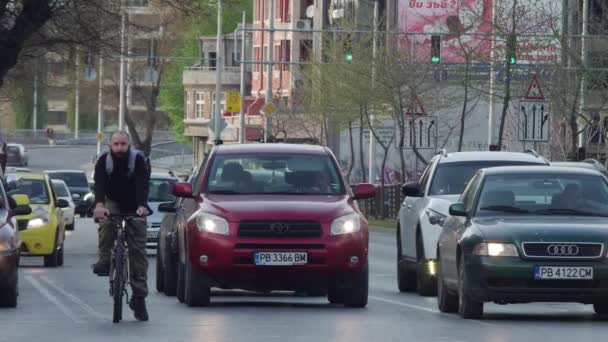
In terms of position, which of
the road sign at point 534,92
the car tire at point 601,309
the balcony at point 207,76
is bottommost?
the car tire at point 601,309

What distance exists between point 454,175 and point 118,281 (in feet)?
25.3

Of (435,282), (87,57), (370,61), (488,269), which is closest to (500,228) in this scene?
(488,269)

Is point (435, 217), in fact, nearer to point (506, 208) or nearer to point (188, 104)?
point (506, 208)

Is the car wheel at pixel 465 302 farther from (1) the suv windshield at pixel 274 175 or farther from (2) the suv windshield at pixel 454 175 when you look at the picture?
(2) the suv windshield at pixel 454 175

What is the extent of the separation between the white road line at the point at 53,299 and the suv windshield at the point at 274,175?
1955 mm

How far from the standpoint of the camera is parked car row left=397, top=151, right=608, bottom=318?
1786 cm

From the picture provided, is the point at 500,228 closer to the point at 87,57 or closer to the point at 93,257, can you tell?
the point at 93,257

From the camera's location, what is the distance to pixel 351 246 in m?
19.8

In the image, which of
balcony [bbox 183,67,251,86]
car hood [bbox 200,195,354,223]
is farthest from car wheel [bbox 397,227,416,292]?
balcony [bbox 183,67,251,86]

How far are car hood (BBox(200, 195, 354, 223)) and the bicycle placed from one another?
6.67 feet

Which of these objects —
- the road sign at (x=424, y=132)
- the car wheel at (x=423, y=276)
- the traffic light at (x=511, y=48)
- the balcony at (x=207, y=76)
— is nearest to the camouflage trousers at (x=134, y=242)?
the car wheel at (x=423, y=276)

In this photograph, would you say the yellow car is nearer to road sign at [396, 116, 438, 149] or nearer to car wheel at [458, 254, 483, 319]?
road sign at [396, 116, 438, 149]

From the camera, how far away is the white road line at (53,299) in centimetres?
1873

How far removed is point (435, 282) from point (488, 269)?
5.78m
